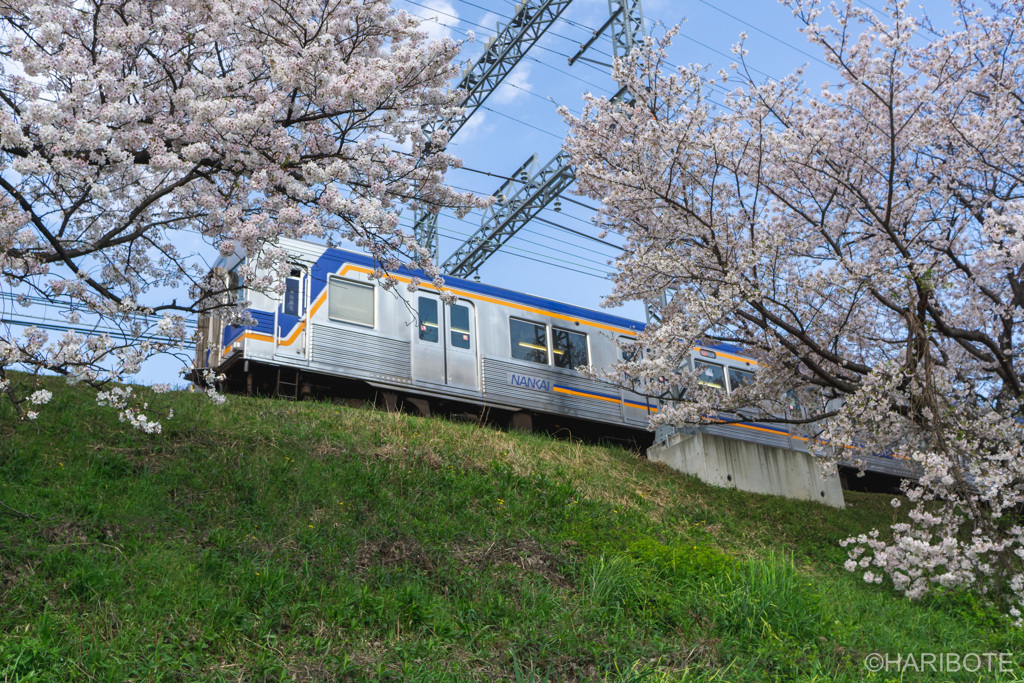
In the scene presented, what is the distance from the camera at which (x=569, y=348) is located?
1491 centimetres

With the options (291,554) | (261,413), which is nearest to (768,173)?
(261,413)

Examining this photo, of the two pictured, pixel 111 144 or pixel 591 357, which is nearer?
pixel 111 144

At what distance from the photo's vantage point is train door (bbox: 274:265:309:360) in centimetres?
1202

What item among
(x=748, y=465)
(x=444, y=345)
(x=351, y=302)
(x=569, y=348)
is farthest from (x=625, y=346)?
(x=351, y=302)

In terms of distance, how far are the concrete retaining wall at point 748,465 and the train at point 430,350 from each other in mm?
497

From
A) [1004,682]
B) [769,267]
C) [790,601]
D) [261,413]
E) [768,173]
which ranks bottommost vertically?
[1004,682]

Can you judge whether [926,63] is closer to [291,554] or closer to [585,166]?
[585,166]

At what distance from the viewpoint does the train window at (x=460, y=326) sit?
13.6 m

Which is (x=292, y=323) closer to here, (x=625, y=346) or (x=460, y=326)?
(x=460, y=326)

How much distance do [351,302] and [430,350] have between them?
1.40 metres

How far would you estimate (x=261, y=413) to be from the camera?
34.0ft

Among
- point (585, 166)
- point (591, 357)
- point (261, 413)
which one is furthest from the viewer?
point (591, 357)

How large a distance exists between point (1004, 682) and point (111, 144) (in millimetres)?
7729

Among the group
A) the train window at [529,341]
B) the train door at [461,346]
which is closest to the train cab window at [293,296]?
the train door at [461,346]
